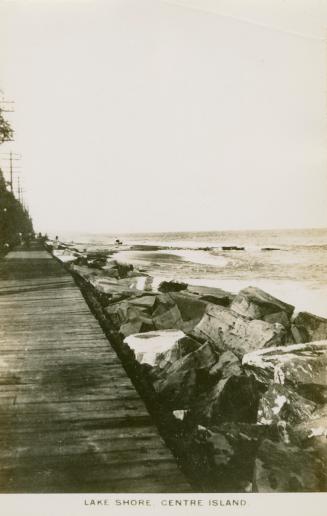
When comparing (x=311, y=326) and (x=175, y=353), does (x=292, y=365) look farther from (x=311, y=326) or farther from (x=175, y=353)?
(x=311, y=326)

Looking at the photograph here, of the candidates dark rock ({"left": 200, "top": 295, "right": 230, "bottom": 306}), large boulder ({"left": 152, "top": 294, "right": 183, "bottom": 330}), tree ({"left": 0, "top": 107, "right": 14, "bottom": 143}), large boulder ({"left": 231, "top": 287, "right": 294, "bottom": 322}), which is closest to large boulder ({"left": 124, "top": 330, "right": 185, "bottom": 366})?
large boulder ({"left": 152, "top": 294, "right": 183, "bottom": 330})

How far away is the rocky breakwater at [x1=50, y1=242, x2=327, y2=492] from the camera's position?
10.2ft

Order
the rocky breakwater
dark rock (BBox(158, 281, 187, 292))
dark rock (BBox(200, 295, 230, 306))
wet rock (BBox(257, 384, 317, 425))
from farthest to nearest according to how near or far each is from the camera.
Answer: dark rock (BBox(158, 281, 187, 292))
dark rock (BBox(200, 295, 230, 306))
wet rock (BBox(257, 384, 317, 425))
the rocky breakwater

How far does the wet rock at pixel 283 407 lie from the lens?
13.1ft

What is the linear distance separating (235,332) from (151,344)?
1.43 metres

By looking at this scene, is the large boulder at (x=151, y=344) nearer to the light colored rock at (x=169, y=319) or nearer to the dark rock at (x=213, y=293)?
the light colored rock at (x=169, y=319)

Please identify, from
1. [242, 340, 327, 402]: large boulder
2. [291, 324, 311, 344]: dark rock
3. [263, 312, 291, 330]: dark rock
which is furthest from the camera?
[263, 312, 291, 330]: dark rock

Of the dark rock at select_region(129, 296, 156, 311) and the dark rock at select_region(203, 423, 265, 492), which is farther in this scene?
the dark rock at select_region(129, 296, 156, 311)

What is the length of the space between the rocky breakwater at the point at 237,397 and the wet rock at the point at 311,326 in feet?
0.05

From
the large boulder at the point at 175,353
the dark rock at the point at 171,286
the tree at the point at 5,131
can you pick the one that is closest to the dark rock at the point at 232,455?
the large boulder at the point at 175,353

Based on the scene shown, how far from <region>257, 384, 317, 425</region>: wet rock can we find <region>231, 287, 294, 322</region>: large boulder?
3.49 meters

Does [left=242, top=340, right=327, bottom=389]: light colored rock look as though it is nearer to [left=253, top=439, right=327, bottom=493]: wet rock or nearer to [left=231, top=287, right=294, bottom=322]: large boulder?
[left=253, top=439, right=327, bottom=493]: wet rock

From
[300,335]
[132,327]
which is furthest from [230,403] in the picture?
[300,335]

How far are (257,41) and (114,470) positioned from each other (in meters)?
4.23
